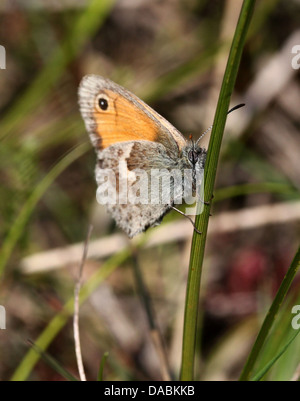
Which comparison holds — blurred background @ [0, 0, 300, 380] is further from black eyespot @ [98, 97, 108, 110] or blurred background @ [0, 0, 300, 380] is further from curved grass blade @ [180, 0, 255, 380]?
curved grass blade @ [180, 0, 255, 380]

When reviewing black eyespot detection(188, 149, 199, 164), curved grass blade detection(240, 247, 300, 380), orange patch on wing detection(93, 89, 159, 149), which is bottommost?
curved grass blade detection(240, 247, 300, 380)

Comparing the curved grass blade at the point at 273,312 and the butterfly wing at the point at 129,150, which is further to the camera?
the butterfly wing at the point at 129,150

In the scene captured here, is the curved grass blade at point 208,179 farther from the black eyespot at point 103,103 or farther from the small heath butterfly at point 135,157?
the black eyespot at point 103,103

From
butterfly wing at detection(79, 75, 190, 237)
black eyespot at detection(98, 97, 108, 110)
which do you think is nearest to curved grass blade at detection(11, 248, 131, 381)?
butterfly wing at detection(79, 75, 190, 237)

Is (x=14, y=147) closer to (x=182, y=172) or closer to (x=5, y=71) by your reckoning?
(x=5, y=71)

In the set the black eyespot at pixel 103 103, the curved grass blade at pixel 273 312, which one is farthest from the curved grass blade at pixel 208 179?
the black eyespot at pixel 103 103

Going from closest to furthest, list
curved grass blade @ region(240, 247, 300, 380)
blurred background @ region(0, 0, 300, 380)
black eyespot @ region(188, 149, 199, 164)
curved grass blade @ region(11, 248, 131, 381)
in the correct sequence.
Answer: curved grass blade @ region(240, 247, 300, 380) < black eyespot @ region(188, 149, 199, 164) < curved grass blade @ region(11, 248, 131, 381) < blurred background @ region(0, 0, 300, 380)
